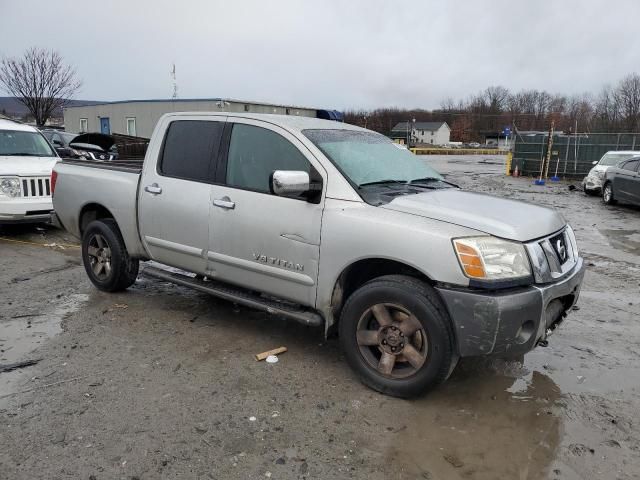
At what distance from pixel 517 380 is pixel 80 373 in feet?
10.6

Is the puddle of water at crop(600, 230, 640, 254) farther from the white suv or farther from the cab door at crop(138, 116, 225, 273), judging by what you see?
the white suv

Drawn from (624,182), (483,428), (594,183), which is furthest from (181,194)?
(594,183)

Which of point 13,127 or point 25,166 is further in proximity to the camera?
point 13,127

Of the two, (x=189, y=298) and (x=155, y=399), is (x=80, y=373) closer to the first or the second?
(x=155, y=399)

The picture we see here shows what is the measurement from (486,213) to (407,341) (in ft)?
3.31

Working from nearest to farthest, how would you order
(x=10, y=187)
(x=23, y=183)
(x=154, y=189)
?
(x=154, y=189) → (x=10, y=187) → (x=23, y=183)

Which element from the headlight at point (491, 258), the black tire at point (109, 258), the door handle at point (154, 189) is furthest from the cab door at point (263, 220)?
the black tire at point (109, 258)

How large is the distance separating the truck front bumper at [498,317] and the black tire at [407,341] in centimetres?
9

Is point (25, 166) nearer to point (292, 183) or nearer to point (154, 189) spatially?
point (154, 189)

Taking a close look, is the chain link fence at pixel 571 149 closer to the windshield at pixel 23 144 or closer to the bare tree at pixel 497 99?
the windshield at pixel 23 144

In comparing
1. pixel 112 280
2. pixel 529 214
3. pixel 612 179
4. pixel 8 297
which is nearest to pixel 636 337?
pixel 529 214

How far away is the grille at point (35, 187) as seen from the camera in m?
8.42

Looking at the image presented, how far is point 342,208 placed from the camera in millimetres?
3621

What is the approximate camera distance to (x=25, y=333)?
455 cm
